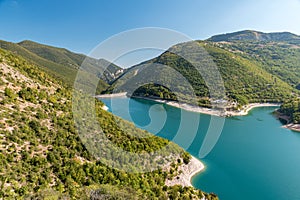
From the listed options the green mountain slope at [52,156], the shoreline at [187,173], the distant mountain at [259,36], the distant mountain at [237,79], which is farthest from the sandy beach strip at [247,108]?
the distant mountain at [259,36]

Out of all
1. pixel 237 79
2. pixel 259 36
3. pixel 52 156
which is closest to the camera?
pixel 52 156

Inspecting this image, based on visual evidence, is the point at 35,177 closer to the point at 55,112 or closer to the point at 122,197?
the point at 122,197

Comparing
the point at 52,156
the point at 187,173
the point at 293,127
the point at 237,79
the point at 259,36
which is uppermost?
the point at 259,36

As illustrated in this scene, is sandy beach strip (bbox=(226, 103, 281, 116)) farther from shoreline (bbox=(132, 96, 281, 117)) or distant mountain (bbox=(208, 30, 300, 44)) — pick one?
distant mountain (bbox=(208, 30, 300, 44))

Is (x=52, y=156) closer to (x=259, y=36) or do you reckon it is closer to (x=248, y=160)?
(x=248, y=160)

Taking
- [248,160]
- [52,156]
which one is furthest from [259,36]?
[52,156]

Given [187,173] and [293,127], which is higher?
[293,127]

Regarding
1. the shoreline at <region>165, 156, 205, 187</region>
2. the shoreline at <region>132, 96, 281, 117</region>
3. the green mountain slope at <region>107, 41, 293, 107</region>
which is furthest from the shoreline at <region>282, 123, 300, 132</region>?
the shoreline at <region>165, 156, 205, 187</region>

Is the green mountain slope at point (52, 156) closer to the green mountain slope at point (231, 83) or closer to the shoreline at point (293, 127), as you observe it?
the shoreline at point (293, 127)
